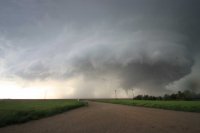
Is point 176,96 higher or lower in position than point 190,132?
higher

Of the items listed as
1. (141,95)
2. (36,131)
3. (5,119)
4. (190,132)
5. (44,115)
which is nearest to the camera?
(190,132)

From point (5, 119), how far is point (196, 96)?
12853 centimetres

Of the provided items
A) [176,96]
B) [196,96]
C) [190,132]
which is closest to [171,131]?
[190,132]

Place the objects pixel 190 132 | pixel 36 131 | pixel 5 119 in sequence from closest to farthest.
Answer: pixel 190 132, pixel 36 131, pixel 5 119

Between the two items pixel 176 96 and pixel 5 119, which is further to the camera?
pixel 176 96

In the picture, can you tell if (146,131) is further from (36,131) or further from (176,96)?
(176,96)

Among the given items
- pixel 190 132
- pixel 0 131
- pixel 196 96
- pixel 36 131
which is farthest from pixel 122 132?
pixel 196 96

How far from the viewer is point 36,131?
1369cm

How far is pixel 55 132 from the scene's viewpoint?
13023 millimetres

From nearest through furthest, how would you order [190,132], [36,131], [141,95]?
[190,132], [36,131], [141,95]

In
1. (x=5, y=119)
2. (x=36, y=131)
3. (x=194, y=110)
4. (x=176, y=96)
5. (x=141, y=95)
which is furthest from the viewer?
(x=141, y=95)

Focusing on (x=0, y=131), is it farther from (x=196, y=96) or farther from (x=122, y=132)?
(x=196, y=96)

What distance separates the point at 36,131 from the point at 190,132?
10.2 m

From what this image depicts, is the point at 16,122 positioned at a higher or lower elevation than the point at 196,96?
lower
